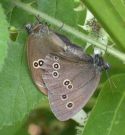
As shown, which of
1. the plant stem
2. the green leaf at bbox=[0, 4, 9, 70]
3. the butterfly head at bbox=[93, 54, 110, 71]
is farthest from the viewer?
the butterfly head at bbox=[93, 54, 110, 71]

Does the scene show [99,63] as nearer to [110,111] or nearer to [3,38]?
[110,111]

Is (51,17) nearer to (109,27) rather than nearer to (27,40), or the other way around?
(27,40)

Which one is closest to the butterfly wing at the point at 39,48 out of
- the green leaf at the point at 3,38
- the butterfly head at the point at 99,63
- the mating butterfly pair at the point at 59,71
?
the mating butterfly pair at the point at 59,71

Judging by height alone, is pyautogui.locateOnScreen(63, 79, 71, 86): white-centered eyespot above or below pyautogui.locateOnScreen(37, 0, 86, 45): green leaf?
below

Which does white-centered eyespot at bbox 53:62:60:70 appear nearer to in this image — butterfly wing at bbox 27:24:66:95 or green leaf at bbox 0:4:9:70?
butterfly wing at bbox 27:24:66:95

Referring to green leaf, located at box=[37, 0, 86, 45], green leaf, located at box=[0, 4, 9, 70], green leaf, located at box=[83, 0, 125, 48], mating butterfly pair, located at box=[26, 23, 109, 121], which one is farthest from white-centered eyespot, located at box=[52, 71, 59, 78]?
green leaf, located at box=[0, 4, 9, 70]

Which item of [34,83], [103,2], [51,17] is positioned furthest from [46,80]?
[103,2]
